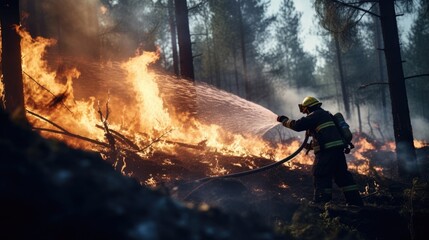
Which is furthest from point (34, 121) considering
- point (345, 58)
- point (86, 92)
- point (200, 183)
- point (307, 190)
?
point (345, 58)

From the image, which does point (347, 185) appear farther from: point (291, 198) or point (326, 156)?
point (291, 198)

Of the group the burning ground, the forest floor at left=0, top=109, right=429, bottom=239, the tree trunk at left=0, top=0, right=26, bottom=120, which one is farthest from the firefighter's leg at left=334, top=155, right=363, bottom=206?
the tree trunk at left=0, top=0, right=26, bottom=120

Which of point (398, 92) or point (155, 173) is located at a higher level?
point (398, 92)

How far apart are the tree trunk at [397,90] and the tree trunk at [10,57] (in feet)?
28.0

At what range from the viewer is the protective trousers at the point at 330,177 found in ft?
21.5

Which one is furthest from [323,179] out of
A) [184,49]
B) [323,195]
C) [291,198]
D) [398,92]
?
[184,49]

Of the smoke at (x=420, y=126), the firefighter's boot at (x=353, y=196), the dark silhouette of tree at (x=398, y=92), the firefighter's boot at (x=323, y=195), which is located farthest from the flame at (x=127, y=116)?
the smoke at (x=420, y=126)

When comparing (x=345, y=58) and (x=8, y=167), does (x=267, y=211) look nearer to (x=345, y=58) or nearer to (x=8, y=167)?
(x=8, y=167)

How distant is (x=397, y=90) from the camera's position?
960 centimetres

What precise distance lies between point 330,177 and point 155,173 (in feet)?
11.2

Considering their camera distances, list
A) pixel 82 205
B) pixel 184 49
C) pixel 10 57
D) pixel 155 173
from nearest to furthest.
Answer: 1. pixel 82 205
2. pixel 10 57
3. pixel 155 173
4. pixel 184 49

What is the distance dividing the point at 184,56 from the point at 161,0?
36.7ft

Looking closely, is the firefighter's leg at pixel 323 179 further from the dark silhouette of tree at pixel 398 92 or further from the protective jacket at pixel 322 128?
the dark silhouette of tree at pixel 398 92

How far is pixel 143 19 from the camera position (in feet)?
79.5
